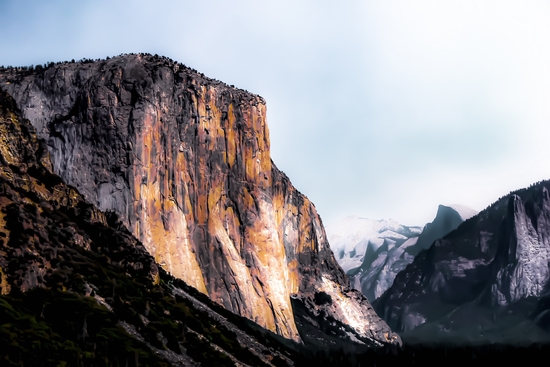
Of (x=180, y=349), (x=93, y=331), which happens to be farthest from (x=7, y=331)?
(x=180, y=349)

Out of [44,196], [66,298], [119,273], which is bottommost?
[66,298]

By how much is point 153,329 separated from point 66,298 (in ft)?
53.4

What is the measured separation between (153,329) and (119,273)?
1823 centimetres

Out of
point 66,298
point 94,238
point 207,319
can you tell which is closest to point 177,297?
point 207,319

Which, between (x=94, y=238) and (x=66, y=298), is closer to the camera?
(x=66, y=298)

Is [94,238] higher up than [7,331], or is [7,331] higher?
[94,238]

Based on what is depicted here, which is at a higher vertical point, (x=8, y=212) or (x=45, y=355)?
(x=8, y=212)

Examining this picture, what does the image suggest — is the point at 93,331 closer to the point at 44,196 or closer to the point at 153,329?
the point at 153,329

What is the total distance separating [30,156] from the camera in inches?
5123

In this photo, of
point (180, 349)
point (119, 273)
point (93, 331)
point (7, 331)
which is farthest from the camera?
point (119, 273)

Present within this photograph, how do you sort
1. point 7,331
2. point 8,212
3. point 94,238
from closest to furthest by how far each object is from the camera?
point 7,331, point 8,212, point 94,238

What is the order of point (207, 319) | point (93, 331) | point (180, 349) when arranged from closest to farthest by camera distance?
point (93, 331), point (180, 349), point (207, 319)

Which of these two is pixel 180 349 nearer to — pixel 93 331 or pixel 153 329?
pixel 153 329

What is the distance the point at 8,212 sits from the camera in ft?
336
